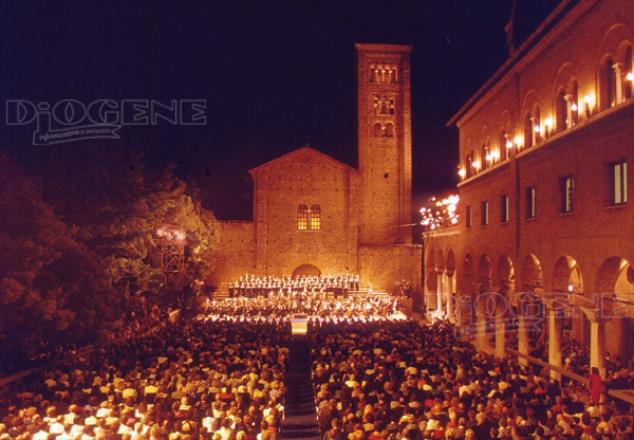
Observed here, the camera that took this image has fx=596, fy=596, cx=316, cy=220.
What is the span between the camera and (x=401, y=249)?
47.8 metres

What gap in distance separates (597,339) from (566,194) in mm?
4843

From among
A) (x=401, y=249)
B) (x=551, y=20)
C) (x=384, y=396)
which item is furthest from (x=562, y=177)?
(x=401, y=249)

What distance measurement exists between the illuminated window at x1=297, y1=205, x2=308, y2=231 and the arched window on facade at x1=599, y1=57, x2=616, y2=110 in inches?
1341

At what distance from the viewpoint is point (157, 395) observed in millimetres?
14898

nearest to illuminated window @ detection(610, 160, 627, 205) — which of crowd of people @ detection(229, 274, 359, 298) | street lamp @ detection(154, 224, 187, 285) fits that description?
street lamp @ detection(154, 224, 187, 285)

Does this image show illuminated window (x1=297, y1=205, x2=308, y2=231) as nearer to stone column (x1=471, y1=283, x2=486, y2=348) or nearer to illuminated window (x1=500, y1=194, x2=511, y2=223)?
stone column (x1=471, y1=283, x2=486, y2=348)

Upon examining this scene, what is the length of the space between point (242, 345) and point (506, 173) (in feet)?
41.6

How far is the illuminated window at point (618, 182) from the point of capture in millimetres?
15398

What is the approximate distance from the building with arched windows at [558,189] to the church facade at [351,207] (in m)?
18.0

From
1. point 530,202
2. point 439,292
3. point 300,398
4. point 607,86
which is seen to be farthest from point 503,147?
point 300,398

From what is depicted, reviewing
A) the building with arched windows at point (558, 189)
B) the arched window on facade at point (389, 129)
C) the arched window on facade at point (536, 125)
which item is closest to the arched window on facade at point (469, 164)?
the building with arched windows at point (558, 189)

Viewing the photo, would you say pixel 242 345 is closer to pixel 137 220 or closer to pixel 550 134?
pixel 137 220

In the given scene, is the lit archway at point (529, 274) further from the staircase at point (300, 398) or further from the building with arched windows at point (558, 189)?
the staircase at point (300, 398)

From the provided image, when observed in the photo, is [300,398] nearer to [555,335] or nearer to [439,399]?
[439,399]
